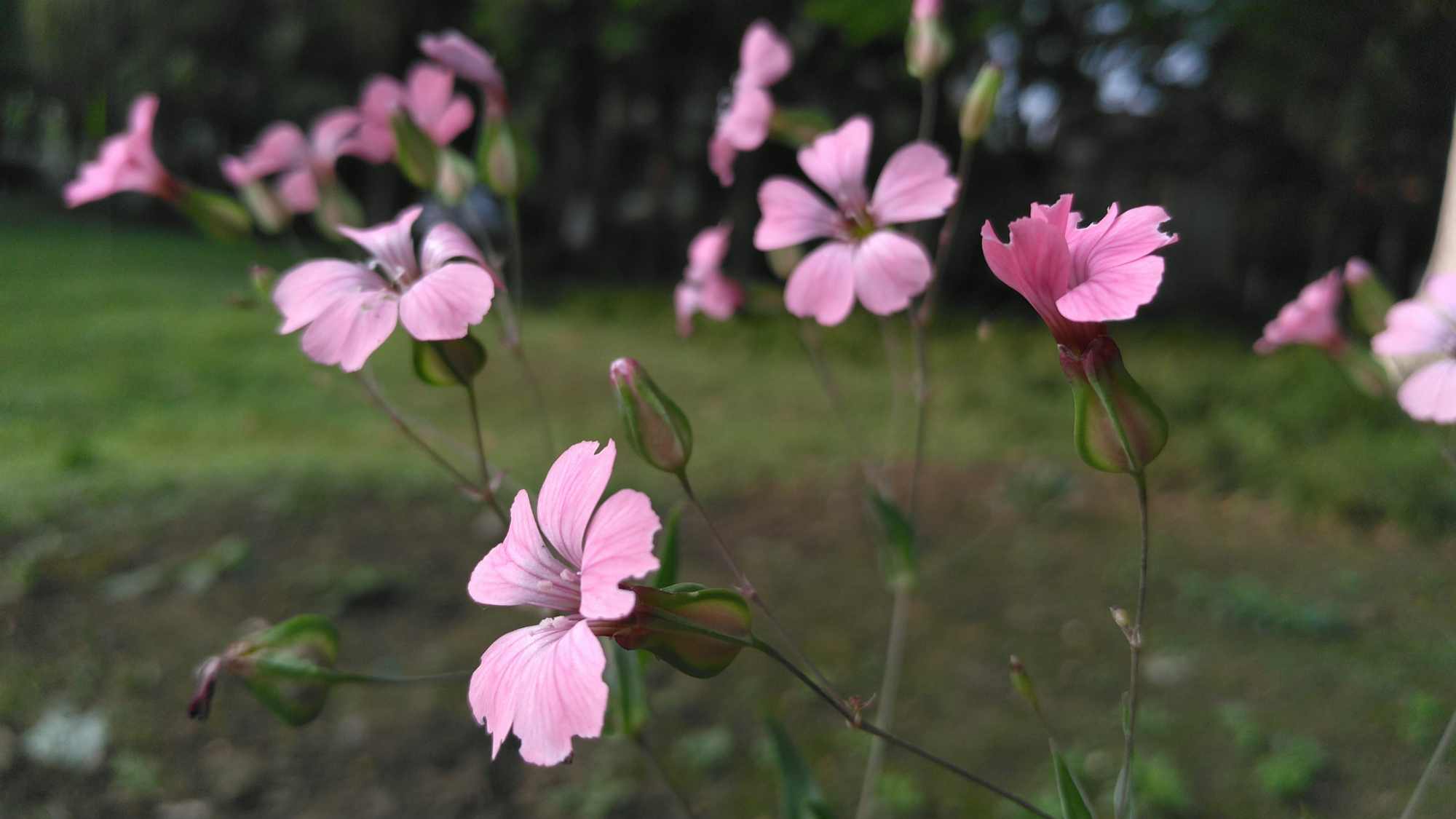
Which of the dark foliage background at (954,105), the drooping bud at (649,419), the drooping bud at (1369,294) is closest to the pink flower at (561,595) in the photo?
the drooping bud at (649,419)

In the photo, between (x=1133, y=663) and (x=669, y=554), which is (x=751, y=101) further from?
(x=1133, y=663)

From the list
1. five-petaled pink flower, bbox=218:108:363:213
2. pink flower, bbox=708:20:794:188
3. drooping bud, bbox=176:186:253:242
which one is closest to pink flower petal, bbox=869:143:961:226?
pink flower, bbox=708:20:794:188

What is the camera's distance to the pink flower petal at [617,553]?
517mm

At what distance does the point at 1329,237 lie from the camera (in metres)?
9.29

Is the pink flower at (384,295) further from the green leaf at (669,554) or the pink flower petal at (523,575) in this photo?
the green leaf at (669,554)

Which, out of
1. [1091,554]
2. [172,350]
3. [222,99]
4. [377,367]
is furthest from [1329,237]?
[222,99]

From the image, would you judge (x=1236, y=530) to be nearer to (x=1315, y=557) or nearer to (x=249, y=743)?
(x=1315, y=557)

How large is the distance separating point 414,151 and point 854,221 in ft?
1.89

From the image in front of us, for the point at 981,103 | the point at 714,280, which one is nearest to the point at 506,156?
the point at 714,280

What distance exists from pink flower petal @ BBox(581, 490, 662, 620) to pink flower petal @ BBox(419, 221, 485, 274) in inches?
11.6

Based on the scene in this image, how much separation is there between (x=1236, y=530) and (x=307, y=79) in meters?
9.97

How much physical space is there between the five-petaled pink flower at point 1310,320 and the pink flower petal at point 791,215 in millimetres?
606

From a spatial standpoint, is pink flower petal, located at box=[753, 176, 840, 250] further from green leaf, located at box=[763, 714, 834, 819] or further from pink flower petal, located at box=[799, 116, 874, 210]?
green leaf, located at box=[763, 714, 834, 819]

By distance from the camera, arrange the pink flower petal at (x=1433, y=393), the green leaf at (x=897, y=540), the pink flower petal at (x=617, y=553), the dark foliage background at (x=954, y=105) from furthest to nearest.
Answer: the dark foliage background at (x=954, y=105) < the green leaf at (x=897, y=540) < the pink flower petal at (x=1433, y=393) < the pink flower petal at (x=617, y=553)
